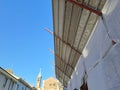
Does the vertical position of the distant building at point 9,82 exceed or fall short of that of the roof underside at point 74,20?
it exceeds it

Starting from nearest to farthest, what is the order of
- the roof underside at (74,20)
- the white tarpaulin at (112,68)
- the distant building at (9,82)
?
the white tarpaulin at (112,68), the roof underside at (74,20), the distant building at (9,82)

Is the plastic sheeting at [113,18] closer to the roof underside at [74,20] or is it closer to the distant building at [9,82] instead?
the roof underside at [74,20]

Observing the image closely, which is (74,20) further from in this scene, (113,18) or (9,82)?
(9,82)

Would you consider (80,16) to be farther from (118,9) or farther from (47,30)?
(47,30)

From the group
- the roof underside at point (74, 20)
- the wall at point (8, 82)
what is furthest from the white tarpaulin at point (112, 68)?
the wall at point (8, 82)

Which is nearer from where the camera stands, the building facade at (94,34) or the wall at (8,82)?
the building facade at (94,34)

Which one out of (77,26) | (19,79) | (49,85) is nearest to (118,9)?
(77,26)

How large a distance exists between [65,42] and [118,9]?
4180 millimetres

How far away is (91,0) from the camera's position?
11.2 feet

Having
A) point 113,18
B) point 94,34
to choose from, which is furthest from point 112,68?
point 94,34

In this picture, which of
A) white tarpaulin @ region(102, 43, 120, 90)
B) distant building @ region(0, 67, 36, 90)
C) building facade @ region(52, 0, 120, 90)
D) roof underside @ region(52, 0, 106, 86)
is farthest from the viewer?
distant building @ region(0, 67, 36, 90)

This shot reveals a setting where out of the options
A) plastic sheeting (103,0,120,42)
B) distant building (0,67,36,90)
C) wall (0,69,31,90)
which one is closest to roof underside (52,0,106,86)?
plastic sheeting (103,0,120,42)

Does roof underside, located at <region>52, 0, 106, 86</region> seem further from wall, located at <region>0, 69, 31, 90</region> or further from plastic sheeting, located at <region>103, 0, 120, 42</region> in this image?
wall, located at <region>0, 69, 31, 90</region>

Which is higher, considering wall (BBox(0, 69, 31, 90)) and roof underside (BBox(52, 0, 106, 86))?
wall (BBox(0, 69, 31, 90))
